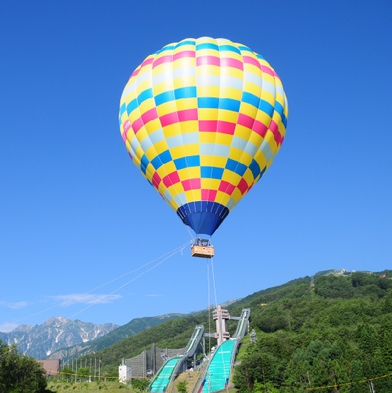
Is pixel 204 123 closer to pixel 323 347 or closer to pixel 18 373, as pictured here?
pixel 18 373

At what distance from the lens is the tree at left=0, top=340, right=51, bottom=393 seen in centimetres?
2912

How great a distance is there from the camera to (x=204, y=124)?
23.2m

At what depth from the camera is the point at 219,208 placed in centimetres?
2383

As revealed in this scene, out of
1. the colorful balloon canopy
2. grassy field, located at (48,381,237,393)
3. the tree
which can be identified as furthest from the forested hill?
the colorful balloon canopy

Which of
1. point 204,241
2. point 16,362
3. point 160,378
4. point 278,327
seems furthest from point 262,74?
point 278,327

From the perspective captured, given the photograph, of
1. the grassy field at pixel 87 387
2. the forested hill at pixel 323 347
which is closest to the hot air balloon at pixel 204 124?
the grassy field at pixel 87 387

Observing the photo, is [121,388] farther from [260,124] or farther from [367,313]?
[367,313]

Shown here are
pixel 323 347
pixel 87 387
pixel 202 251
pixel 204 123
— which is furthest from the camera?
pixel 323 347

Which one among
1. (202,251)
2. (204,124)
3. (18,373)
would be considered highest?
(204,124)

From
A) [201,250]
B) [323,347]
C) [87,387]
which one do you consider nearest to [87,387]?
[87,387]

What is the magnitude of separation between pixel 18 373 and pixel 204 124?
65.8ft

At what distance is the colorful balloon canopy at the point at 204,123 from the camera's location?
23359 millimetres

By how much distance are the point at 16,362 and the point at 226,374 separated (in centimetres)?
2466

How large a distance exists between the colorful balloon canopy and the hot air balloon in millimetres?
48
